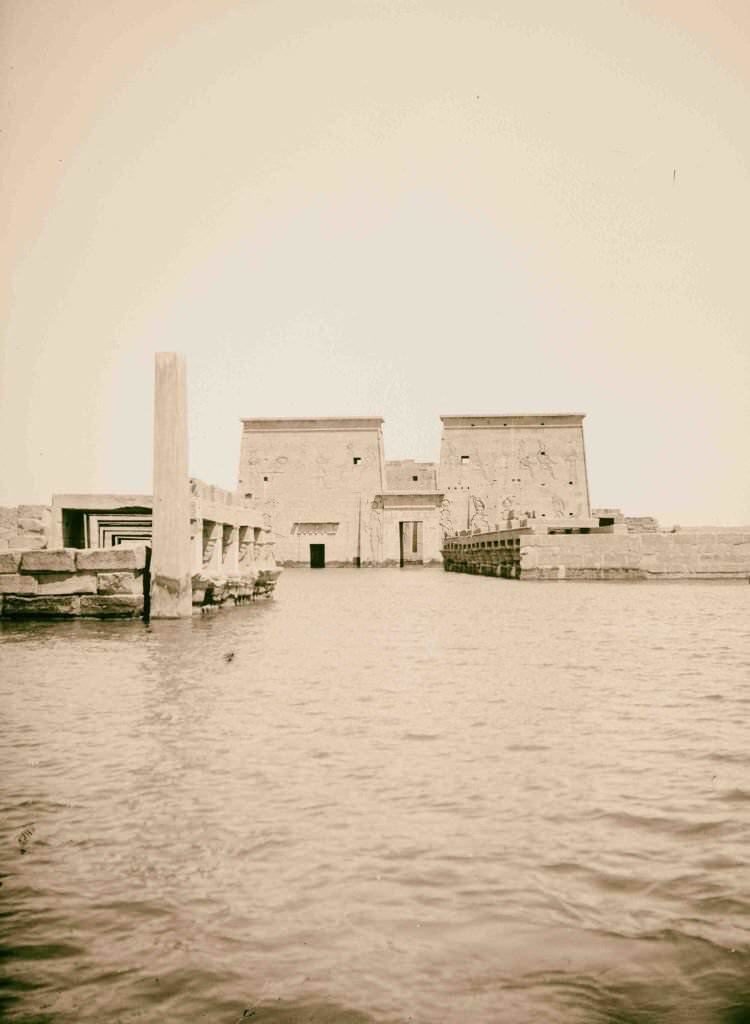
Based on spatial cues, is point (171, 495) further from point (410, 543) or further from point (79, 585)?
point (410, 543)

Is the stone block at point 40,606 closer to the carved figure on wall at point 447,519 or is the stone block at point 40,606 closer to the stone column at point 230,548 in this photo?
the stone column at point 230,548

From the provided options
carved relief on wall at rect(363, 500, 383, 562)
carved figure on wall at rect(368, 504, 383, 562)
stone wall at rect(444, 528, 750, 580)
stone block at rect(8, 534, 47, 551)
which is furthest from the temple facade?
stone block at rect(8, 534, 47, 551)

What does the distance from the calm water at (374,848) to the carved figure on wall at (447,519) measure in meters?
32.9

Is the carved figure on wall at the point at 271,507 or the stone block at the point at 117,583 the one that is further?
the carved figure on wall at the point at 271,507

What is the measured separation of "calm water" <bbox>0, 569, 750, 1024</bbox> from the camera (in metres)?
2.02

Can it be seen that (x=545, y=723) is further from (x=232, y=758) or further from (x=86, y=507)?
(x=86, y=507)

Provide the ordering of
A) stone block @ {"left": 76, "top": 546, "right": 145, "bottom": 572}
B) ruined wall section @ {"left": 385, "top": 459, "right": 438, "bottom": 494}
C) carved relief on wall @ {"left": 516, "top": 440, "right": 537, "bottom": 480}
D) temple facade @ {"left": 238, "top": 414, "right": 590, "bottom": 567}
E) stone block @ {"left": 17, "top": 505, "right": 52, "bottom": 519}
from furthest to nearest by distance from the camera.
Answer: ruined wall section @ {"left": 385, "top": 459, "right": 438, "bottom": 494}, carved relief on wall @ {"left": 516, "top": 440, "right": 537, "bottom": 480}, temple facade @ {"left": 238, "top": 414, "right": 590, "bottom": 567}, stone block @ {"left": 17, "top": 505, "right": 52, "bottom": 519}, stone block @ {"left": 76, "top": 546, "right": 145, "bottom": 572}

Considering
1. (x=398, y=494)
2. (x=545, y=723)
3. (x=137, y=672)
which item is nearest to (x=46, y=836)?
(x=545, y=723)

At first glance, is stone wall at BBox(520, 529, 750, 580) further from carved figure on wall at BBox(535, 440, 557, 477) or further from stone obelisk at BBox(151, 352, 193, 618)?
carved figure on wall at BBox(535, 440, 557, 477)

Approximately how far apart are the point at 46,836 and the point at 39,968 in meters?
0.93

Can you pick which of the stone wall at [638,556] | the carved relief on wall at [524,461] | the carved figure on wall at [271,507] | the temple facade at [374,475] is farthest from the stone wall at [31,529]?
the carved relief on wall at [524,461]

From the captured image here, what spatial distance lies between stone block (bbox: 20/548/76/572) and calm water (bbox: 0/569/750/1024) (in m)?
4.37

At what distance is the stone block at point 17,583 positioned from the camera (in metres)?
10.9

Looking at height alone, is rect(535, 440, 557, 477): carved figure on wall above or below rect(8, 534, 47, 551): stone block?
above
